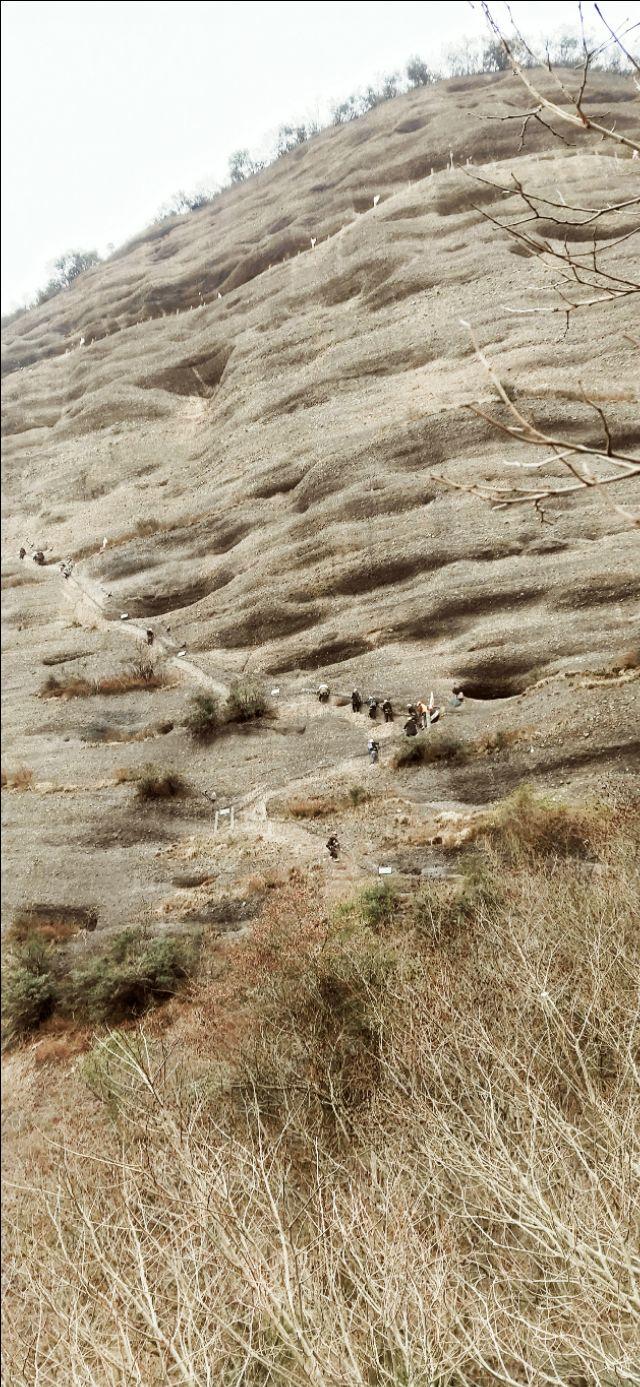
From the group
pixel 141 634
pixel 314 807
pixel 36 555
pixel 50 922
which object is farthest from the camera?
pixel 36 555

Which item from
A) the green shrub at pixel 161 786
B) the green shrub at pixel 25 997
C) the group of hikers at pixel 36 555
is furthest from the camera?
the group of hikers at pixel 36 555

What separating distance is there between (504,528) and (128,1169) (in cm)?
1333

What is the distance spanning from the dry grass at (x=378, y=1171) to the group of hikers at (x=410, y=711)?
12.4ft

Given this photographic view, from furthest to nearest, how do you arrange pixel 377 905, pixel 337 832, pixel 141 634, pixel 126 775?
pixel 141 634
pixel 126 775
pixel 337 832
pixel 377 905

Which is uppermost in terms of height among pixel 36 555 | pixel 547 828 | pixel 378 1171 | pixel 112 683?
pixel 36 555

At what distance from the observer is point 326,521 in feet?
55.2

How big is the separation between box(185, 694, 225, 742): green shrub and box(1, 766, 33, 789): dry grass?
4.14 m

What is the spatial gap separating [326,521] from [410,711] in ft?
21.6

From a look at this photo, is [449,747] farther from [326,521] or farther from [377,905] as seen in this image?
[326,521]

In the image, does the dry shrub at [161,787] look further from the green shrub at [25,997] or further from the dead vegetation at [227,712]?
the green shrub at [25,997]

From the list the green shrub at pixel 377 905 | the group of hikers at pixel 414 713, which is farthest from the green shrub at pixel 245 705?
the green shrub at pixel 377 905

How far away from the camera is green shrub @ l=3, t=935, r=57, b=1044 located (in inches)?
400

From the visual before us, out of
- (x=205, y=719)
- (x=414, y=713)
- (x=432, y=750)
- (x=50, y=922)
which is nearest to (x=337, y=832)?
(x=432, y=750)

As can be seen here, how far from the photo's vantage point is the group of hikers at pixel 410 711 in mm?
12500
